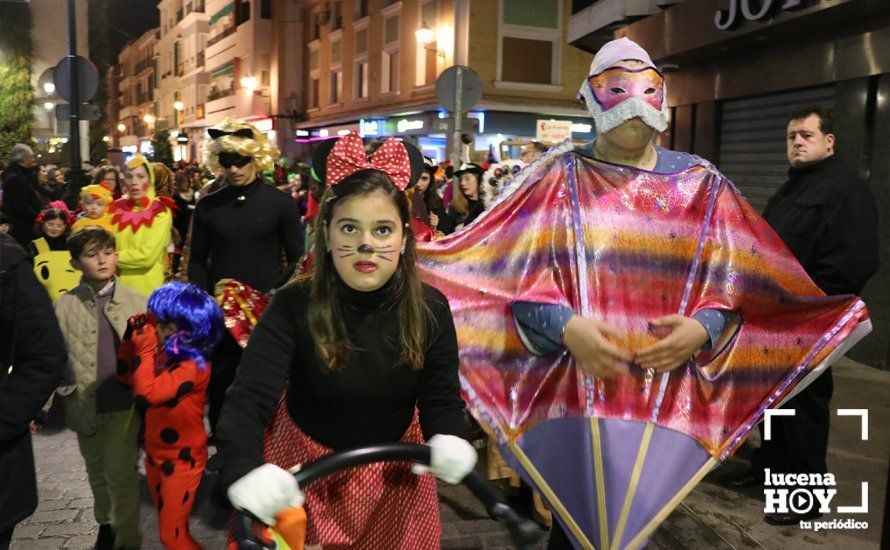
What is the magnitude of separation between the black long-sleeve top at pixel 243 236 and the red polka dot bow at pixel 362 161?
2.46 metres

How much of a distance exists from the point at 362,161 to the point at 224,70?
47756 millimetres

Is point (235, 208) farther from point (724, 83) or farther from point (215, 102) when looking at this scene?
point (215, 102)

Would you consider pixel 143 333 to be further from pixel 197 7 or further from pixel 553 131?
pixel 197 7

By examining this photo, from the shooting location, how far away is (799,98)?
895 cm

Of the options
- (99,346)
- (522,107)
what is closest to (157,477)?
(99,346)

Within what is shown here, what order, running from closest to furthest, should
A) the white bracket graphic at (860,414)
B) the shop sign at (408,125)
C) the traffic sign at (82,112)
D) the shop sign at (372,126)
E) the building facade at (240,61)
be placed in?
the white bracket graphic at (860,414) < the traffic sign at (82,112) < the shop sign at (408,125) < the shop sign at (372,126) < the building facade at (240,61)

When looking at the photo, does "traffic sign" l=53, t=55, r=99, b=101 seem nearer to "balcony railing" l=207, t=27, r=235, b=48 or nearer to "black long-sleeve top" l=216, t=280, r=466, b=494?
"black long-sleeve top" l=216, t=280, r=466, b=494

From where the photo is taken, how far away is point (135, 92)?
85000 millimetres

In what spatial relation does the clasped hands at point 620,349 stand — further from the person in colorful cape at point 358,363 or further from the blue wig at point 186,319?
the blue wig at point 186,319

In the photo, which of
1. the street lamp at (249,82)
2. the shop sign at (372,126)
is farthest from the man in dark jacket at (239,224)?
the street lamp at (249,82)

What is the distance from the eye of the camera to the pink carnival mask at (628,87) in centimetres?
278

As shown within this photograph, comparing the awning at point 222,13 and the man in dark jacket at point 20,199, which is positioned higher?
the awning at point 222,13

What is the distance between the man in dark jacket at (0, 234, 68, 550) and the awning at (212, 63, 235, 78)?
4440 cm

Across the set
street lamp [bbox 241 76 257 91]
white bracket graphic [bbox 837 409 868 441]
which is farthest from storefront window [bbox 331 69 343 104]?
white bracket graphic [bbox 837 409 868 441]
